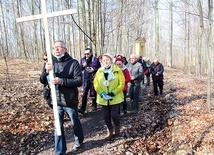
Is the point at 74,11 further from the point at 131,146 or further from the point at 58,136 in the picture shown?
the point at 131,146

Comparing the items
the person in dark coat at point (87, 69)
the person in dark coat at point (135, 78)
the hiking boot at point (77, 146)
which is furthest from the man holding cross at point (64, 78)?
the person in dark coat at point (135, 78)

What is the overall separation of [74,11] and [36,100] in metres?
5.79

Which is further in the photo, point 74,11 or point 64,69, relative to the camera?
point 64,69

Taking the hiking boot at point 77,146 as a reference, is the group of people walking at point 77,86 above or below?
above

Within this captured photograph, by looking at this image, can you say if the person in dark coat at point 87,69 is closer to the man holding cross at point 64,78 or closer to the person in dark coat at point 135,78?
the person in dark coat at point 135,78

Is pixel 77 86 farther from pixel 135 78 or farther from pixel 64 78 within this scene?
pixel 135 78

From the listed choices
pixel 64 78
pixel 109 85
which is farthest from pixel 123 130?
pixel 64 78

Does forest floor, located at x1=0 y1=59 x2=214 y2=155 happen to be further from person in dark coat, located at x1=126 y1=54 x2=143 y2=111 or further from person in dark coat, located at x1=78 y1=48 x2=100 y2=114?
person in dark coat, located at x1=78 y1=48 x2=100 y2=114

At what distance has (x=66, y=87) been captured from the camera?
181 inches

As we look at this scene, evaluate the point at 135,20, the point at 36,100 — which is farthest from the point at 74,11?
the point at 135,20

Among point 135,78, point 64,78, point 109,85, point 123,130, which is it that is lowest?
point 123,130

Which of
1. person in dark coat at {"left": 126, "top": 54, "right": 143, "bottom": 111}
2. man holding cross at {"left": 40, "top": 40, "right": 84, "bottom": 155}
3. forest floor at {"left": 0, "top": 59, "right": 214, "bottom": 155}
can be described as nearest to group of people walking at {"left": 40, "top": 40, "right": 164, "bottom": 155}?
man holding cross at {"left": 40, "top": 40, "right": 84, "bottom": 155}

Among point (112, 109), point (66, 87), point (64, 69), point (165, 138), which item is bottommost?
point (165, 138)

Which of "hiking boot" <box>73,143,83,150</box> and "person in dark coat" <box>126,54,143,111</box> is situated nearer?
"hiking boot" <box>73,143,83,150</box>
